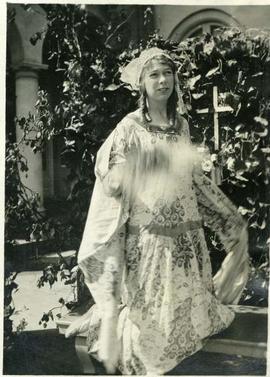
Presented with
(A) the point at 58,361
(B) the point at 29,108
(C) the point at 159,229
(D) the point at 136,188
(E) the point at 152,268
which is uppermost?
(B) the point at 29,108

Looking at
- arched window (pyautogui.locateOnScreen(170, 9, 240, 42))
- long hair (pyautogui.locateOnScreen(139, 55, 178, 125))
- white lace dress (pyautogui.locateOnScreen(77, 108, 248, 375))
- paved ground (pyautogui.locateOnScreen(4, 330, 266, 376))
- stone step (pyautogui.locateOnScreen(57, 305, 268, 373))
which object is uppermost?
arched window (pyautogui.locateOnScreen(170, 9, 240, 42))

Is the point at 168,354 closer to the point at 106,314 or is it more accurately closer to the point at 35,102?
the point at 106,314

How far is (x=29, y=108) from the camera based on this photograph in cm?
147

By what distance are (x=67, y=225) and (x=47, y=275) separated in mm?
157

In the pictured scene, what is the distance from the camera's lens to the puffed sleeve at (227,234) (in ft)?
4.91

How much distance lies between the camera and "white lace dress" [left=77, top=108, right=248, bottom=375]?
1440mm

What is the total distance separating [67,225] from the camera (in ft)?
4.90

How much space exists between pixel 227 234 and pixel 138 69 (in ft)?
1.69

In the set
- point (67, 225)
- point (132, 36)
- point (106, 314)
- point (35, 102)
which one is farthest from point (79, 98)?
point (106, 314)

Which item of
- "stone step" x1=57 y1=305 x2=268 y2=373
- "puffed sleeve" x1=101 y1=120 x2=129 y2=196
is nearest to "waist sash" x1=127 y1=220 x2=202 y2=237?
"puffed sleeve" x1=101 y1=120 x2=129 y2=196

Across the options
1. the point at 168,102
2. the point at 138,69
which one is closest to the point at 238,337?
the point at 168,102

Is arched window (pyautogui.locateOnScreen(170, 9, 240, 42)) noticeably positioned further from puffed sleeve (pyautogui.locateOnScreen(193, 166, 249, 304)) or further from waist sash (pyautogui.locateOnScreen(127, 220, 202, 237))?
waist sash (pyautogui.locateOnScreen(127, 220, 202, 237))

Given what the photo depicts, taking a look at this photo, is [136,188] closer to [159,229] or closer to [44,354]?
[159,229]

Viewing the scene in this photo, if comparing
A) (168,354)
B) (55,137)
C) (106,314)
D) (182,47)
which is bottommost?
(168,354)
